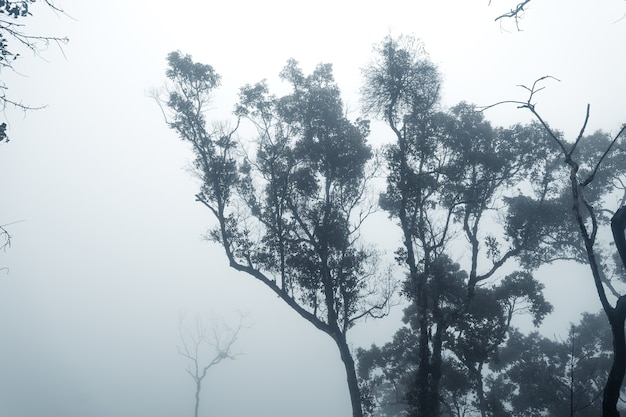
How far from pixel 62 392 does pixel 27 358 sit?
35636mm

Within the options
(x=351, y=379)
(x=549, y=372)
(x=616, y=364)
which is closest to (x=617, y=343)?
(x=616, y=364)

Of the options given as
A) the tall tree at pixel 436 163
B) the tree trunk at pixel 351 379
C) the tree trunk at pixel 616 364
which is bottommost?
the tree trunk at pixel 616 364

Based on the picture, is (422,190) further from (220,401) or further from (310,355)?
(310,355)

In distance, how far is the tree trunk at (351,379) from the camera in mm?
13586

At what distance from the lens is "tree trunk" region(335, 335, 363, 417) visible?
13.6m

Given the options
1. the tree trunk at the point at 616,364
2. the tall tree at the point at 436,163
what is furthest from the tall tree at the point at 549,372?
the tree trunk at the point at 616,364

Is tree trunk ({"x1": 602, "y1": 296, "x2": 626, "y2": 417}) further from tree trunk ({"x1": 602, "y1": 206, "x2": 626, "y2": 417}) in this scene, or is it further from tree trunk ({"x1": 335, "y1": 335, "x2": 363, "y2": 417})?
tree trunk ({"x1": 335, "y1": 335, "x2": 363, "y2": 417})

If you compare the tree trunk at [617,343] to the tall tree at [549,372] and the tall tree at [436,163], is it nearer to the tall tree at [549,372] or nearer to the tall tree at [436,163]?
the tall tree at [436,163]

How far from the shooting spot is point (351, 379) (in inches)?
559

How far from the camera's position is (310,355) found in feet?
444

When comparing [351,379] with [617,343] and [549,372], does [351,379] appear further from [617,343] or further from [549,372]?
[549,372]

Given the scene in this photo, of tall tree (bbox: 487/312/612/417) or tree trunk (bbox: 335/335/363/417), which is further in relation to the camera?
tall tree (bbox: 487/312/612/417)

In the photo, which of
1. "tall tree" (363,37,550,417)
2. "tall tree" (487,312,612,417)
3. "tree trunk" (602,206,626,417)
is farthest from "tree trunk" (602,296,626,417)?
"tall tree" (487,312,612,417)

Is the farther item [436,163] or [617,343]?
[436,163]
